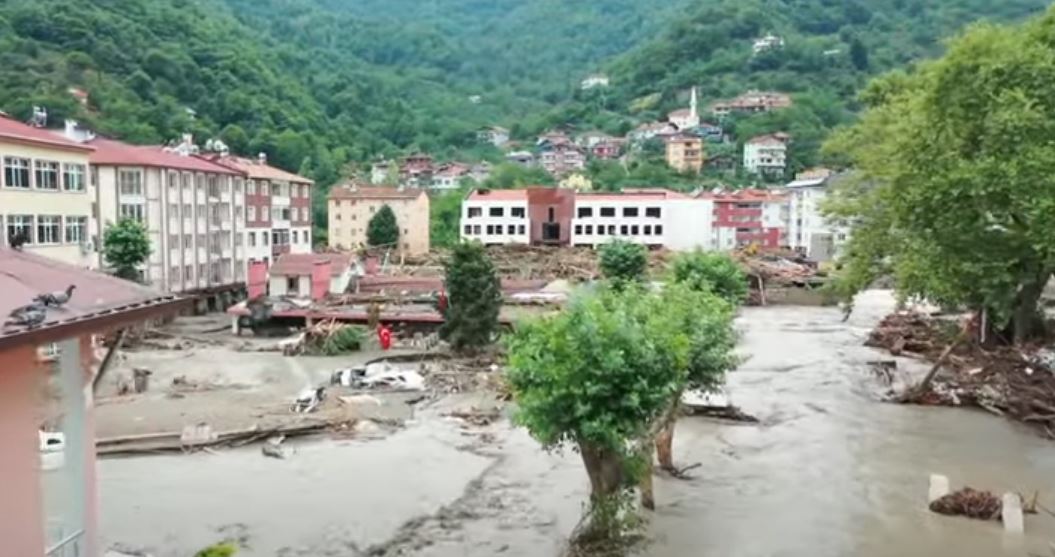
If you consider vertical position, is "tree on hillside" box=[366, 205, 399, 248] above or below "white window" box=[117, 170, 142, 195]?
below

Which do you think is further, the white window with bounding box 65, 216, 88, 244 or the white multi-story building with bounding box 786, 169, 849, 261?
the white multi-story building with bounding box 786, 169, 849, 261

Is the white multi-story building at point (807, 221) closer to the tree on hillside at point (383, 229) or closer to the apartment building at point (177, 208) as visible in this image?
the tree on hillside at point (383, 229)

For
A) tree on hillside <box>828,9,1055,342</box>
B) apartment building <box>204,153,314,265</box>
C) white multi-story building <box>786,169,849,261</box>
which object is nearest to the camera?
tree on hillside <box>828,9,1055,342</box>

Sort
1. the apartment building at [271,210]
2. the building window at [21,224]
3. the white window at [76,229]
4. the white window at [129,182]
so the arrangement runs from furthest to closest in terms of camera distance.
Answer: the apartment building at [271,210]
the white window at [129,182]
the white window at [76,229]
the building window at [21,224]

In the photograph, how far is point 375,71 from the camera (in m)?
168

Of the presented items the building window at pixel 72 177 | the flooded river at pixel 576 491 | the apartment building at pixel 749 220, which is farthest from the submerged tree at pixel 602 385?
the apartment building at pixel 749 220

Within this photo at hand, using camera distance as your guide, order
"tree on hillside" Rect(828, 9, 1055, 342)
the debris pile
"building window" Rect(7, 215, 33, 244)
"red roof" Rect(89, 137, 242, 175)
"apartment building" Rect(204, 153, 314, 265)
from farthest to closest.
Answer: "apartment building" Rect(204, 153, 314, 265), "red roof" Rect(89, 137, 242, 175), "building window" Rect(7, 215, 33, 244), the debris pile, "tree on hillside" Rect(828, 9, 1055, 342)

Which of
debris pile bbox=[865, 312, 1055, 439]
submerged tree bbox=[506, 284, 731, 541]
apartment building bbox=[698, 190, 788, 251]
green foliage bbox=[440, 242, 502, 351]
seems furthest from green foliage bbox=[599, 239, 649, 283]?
apartment building bbox=[698, 190, 788, 251]

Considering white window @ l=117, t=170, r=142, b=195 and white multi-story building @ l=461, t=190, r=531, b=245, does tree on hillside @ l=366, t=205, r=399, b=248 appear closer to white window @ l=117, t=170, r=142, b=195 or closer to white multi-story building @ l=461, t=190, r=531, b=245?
white multi-story building @ l=461, t=190, r=531, b=245

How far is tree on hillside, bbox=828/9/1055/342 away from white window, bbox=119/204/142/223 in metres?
36.1

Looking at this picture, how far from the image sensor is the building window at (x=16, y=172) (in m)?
30.9

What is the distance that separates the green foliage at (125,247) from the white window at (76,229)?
603 centimetres

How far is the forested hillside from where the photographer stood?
8906 cm

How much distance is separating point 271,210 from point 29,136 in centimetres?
3002
